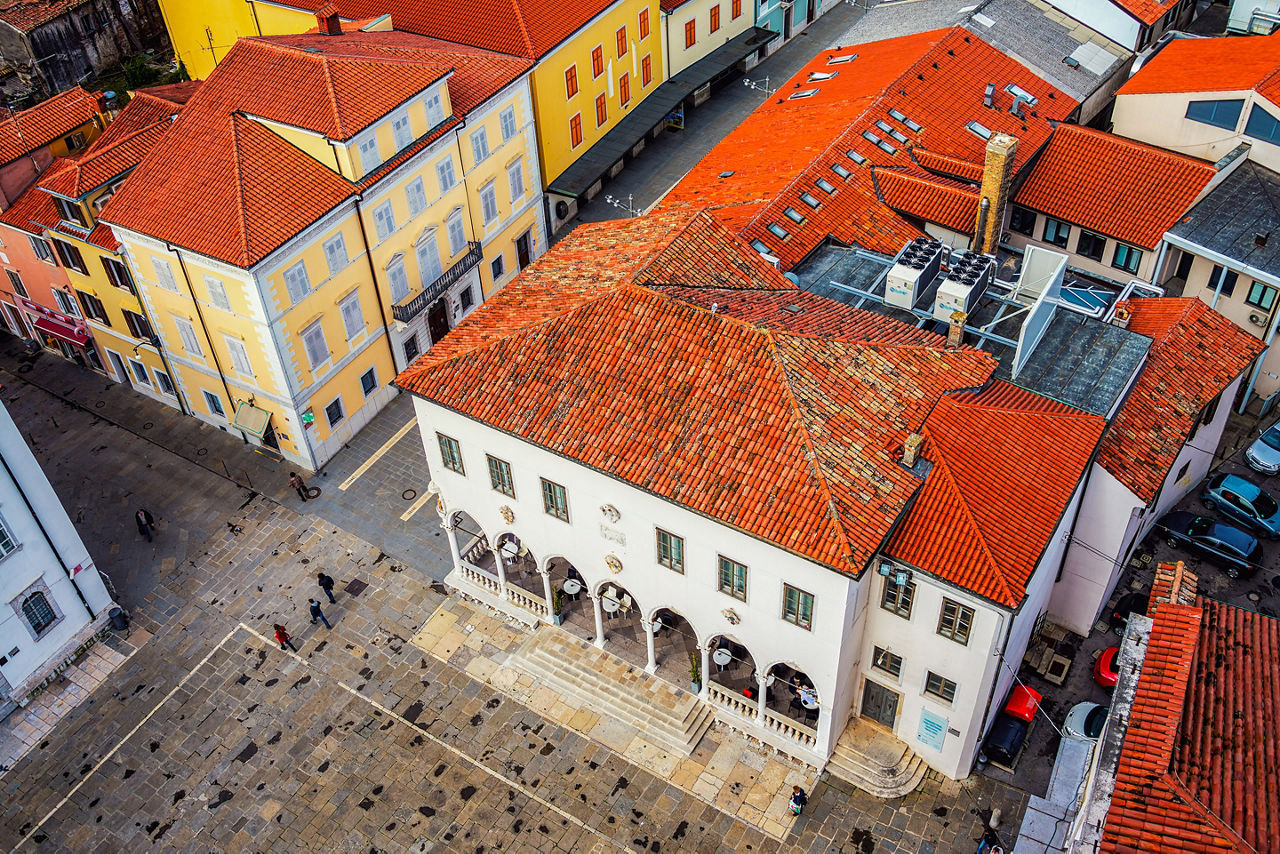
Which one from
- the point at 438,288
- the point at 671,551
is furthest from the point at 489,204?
the point at 671,551

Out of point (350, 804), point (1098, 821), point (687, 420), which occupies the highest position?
point (687, 420)

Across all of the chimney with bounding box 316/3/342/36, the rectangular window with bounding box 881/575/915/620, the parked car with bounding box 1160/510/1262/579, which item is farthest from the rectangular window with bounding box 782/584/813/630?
the chimney with bounding box 316/3/342/36

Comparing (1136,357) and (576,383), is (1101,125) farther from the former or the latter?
(576,383)

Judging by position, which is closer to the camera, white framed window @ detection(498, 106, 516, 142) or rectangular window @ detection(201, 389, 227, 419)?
rectangular window @ detection(201, 389, 227, 419)

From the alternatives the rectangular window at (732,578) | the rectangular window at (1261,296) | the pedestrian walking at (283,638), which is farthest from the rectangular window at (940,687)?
the rectangular window at (1261,296)

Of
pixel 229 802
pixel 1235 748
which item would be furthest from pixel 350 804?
pixel 1235 748

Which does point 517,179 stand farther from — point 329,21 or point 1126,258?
point 1126,258

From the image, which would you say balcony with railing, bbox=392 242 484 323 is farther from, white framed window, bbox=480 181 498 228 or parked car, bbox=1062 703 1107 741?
parked car, bbox=1062 703 1107 741
